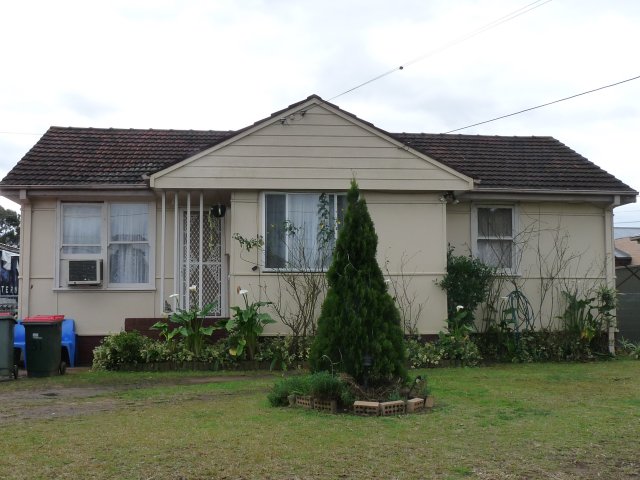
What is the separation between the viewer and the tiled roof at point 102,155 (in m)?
14.4

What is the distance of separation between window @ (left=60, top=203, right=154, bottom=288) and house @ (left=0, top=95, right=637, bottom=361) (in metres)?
0.02

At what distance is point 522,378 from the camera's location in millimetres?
11609

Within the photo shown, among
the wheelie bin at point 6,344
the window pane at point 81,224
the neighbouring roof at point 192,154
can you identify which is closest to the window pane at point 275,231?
the neighbouring roof at point 192,154

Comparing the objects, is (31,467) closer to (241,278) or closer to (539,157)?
(241,278)

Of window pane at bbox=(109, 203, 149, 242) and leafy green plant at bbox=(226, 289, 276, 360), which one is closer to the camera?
Result: leafy green plant at bbox=(226, 289, 276, 360)

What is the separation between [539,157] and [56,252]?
34.6 feet

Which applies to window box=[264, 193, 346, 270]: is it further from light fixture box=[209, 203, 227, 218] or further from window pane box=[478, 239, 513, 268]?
window pane box=[478, 239, 513, 268]

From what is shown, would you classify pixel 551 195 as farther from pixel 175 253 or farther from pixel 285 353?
pixel 175 253

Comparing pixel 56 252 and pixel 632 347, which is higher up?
pixel 56 252

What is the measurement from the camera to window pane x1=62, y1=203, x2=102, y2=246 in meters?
14.7

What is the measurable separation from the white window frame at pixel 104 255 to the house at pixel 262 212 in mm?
24

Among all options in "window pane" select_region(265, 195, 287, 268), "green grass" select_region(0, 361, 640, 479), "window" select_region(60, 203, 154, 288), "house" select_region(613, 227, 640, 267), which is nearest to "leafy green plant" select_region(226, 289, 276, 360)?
"window pane" select_region(265, 195, 287, 268)

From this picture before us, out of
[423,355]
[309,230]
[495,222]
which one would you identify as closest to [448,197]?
[495,222]

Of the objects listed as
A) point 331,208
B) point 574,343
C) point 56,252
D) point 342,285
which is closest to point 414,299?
point 331,208
